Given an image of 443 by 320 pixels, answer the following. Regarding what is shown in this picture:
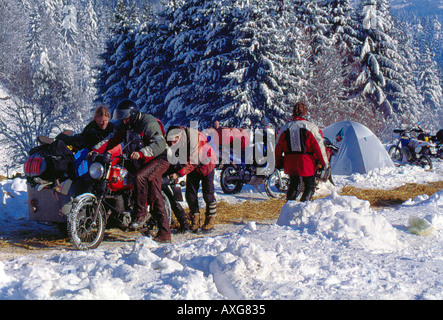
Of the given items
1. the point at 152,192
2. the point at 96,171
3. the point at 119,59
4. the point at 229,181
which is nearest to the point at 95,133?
the point at 96,171

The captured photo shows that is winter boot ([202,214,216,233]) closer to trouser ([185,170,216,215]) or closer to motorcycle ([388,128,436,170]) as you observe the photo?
trouser ([185,170,216,215])

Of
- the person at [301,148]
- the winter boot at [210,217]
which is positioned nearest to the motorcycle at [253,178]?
the person at [301,148]

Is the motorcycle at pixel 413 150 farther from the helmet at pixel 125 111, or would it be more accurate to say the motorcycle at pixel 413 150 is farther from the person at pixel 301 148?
the helmet at pixel 125 111

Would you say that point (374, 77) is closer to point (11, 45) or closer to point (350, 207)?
point (350, 207)

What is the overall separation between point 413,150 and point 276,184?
960 centimetres

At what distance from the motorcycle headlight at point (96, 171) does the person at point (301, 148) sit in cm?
301

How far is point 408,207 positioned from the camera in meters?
7.67

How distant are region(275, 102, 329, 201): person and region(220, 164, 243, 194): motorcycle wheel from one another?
12.0 feet

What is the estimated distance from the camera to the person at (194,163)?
6188 millimetres

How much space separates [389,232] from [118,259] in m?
3.49

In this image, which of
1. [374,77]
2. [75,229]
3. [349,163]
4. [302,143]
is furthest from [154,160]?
[374,77]

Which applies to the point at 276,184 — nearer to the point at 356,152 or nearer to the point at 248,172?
the point at 248,172

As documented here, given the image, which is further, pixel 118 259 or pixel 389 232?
pixel 389 232
